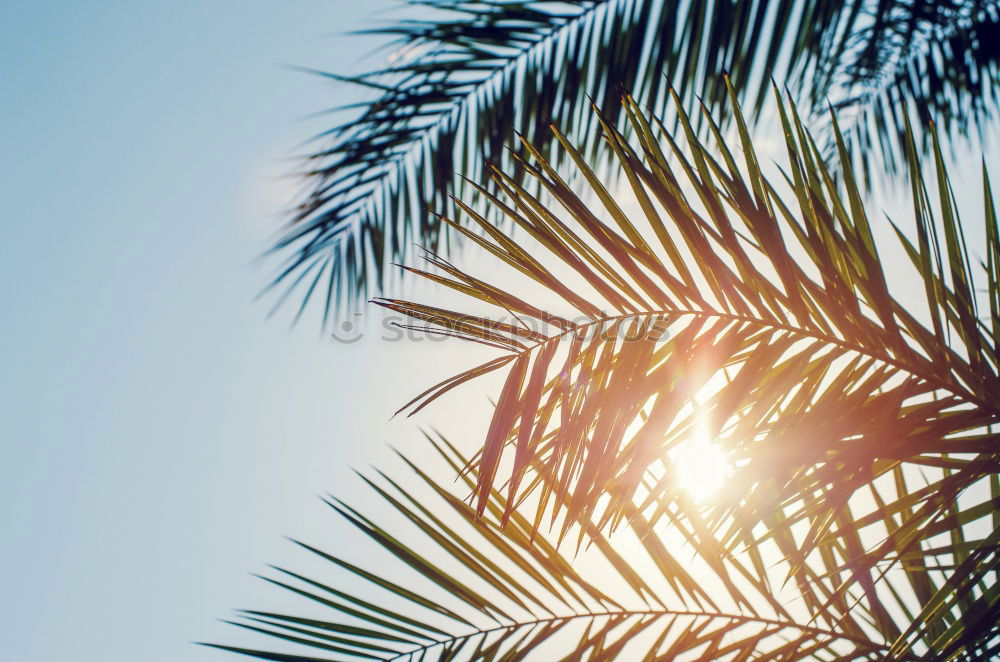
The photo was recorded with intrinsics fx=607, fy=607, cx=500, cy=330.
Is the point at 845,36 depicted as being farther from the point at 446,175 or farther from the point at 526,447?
the point at 526,447

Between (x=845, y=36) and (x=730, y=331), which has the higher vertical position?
(x=845, y=36)

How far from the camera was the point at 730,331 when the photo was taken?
2.20 ft

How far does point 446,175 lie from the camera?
5.42ft

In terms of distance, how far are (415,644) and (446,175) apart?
45.6 inches

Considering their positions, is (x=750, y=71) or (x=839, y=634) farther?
(x=750, y=71)

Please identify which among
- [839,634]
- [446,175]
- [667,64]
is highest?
[446,175]

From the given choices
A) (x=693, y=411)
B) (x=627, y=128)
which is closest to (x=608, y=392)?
(x=693, y=411)

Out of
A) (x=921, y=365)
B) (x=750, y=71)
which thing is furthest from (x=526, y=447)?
(x=750, y=71)

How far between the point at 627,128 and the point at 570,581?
3.58ft

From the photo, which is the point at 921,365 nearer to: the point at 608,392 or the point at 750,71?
the point at 608,392

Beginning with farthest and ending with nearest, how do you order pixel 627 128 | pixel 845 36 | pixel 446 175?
pixel 446 175 → pixel 627 128 → pixel 845 36

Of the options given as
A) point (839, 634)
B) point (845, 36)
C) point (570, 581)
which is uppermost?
point (845, 36)

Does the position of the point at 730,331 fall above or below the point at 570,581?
above

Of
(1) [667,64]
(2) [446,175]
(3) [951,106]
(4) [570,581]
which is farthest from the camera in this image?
(3) [951,106]
